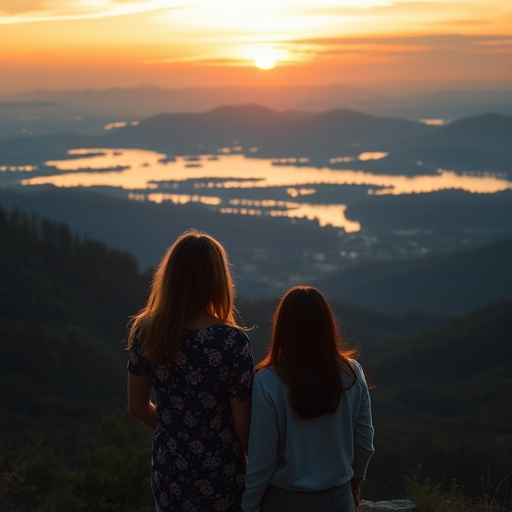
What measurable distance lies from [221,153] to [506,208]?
8629 centimetres

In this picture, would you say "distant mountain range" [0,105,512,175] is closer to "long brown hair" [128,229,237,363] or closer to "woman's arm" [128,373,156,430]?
"woman's arm" [128,373,156,430]

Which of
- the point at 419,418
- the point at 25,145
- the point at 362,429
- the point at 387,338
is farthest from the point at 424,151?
the point at 362,429

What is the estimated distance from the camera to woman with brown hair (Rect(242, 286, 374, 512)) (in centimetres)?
369

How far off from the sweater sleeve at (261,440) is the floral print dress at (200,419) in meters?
0.08

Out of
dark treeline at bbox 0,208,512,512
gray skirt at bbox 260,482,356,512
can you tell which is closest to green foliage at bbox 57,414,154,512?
dark treeline at bbox 0,208,512,512

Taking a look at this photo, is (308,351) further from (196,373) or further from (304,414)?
(196,373)

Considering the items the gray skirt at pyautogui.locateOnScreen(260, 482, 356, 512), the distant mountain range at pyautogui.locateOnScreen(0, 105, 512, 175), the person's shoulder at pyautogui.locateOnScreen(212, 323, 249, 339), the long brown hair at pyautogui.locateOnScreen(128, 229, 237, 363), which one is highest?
the distant mountain range at pyautogui.locateOnScreen(0, 105, 512, 175)

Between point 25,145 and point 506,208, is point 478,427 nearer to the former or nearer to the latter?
point 506,208

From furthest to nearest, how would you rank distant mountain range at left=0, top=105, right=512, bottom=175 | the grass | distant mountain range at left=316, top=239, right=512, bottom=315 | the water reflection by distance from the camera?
distant mountain range at left=0, top=105, right=512, bottom=175
the water reflection
distant mountain range at left=316, top=239, right=512, bottom=315
the grass

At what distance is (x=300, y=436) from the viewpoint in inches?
148

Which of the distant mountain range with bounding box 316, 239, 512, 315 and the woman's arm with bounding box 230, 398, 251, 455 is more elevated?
the woman's arm with bounding box 230, 398, 251, 455

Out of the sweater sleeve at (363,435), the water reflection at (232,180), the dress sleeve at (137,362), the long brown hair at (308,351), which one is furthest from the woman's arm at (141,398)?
the water reflection at (232,180)

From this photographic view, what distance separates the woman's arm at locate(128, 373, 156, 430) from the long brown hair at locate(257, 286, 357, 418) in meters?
0.67

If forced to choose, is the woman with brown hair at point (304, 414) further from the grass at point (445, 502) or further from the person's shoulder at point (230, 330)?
the grass at point (445, 502)
